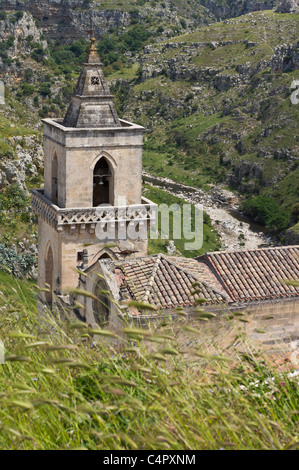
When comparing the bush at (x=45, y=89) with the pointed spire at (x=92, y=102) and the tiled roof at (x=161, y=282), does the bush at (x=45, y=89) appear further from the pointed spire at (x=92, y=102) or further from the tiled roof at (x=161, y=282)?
the tiled roof at (x=161, y=282)

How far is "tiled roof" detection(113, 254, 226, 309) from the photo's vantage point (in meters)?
16.8

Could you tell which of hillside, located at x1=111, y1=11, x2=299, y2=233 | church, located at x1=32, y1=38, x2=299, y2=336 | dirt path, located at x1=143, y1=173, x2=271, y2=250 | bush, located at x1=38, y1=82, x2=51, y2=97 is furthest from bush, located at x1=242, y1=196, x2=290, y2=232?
church, located at x1=32, y1=38, x2=299, y2=336

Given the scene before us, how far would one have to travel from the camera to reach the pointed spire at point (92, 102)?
73.7 ft

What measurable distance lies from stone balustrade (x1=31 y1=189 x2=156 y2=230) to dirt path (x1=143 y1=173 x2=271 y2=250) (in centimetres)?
3974

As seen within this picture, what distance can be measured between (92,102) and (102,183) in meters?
2.36

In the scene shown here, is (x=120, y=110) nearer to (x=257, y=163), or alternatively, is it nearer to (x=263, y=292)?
(x=257, y=163)

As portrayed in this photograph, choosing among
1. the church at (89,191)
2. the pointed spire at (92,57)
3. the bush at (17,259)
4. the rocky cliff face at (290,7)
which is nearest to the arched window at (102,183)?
the church at (89,191)

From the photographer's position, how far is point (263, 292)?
1780 cm

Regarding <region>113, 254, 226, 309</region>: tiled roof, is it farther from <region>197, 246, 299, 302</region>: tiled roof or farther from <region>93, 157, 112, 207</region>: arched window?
<region>93, 157, 112, 207</region>: arched window

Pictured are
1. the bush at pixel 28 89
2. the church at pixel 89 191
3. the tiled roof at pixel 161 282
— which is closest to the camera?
the tiled roof at pixel 161 282

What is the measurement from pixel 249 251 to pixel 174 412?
13111 mm

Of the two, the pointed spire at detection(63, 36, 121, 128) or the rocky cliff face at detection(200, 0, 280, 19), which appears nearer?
the pointed spire at detection(63, 36, 121, 128)

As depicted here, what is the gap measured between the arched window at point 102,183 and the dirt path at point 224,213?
39190 millimetres

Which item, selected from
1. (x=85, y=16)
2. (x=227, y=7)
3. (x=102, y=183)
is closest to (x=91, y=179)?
(x=102, y=183)
